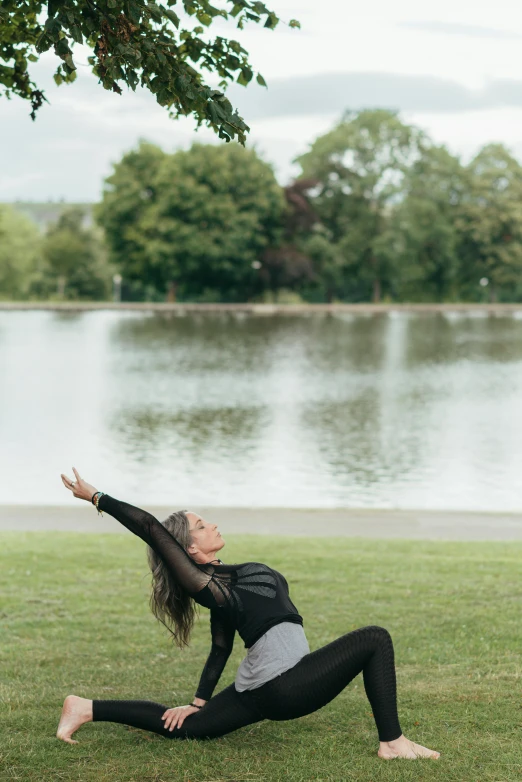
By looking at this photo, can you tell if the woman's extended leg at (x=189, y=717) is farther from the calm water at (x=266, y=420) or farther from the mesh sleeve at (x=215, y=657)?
the calm water at (x=266, y=420)

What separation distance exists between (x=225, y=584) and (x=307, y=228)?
293 feet

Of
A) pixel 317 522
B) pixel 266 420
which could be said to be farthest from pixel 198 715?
pixel 266 420

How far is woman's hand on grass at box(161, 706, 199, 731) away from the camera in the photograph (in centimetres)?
496

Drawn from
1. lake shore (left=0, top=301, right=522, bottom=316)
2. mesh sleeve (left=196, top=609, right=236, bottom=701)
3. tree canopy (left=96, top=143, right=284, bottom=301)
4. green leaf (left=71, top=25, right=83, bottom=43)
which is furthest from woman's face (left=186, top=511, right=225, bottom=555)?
tree canopy (left=96, top=143, right=284, bottom=301)

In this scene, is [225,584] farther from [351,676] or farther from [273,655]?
[351,676]

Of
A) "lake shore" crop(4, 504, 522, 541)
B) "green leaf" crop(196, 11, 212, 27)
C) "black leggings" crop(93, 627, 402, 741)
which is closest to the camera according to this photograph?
"black leggings" crop(93, 627, 402, 741)

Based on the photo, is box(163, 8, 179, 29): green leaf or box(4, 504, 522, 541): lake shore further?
box(4, 504, 522, 541): lake shore

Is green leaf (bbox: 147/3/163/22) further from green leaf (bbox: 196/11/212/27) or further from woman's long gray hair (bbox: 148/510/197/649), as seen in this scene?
woman's long gray hair (bbox: 148/510/197/649)

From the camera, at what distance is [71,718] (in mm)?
4969

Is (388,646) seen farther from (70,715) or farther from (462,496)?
(462,496)

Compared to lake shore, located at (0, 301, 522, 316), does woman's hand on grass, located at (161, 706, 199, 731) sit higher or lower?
lower

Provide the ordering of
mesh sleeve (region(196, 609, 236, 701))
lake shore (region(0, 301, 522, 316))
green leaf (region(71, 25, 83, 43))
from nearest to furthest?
1. green leaf (region(71, 25, 83, 43))
2. mesh sleeve (region(196, 609, 236, 701))
3. lake shore (region(0, 301, 522, 316))

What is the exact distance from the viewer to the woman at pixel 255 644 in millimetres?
4672

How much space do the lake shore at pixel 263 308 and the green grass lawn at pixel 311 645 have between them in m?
71.0
